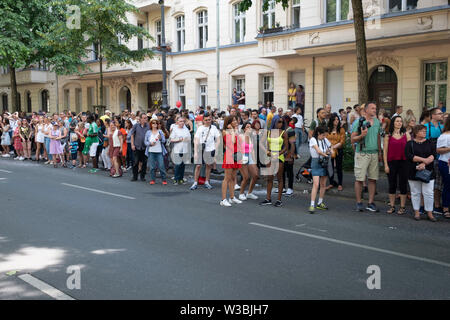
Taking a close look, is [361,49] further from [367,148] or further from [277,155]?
[277,155]

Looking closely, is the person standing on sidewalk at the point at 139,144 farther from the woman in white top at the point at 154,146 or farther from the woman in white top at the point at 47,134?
the woman in white top at the point at 47,134

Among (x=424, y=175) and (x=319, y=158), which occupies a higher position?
(x=319, y=158)

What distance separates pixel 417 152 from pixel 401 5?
39.3 ft

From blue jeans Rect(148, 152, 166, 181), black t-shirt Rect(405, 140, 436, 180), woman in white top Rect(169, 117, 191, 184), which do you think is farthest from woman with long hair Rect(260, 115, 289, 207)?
blue jeans Rect(148, 152, 166, 181)

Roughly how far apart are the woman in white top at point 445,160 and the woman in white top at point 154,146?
6979 millimetres

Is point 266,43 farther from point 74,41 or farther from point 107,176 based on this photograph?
point 107,176

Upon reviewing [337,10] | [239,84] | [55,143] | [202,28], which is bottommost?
[55,143]

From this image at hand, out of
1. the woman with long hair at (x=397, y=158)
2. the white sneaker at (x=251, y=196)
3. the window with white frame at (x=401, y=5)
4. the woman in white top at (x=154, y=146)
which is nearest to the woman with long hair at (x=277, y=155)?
the white sneaker at (x=251, y=196)

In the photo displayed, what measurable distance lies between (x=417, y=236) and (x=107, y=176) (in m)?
9.66

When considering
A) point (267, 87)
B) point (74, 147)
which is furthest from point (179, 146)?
point (267, 87)

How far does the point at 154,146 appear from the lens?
12.6 meters

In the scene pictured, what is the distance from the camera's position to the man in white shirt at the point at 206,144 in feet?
37.8

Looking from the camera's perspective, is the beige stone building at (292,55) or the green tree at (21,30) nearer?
the beige stone building at (292,55)

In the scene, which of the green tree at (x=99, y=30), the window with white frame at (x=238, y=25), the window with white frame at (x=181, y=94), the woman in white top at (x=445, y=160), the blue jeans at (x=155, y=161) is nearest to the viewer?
the woman in white top at (x=445, y=160)
